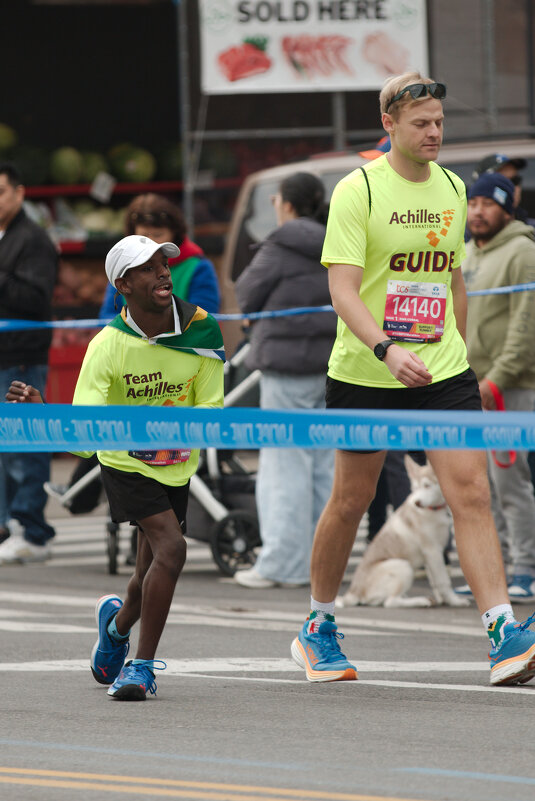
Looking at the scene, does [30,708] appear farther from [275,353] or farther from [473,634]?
[275,353]

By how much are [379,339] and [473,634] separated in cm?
250

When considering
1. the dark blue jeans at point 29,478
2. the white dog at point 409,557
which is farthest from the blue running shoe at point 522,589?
the dark blue jeans at point 29,478

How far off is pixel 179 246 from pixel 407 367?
408 centimetres

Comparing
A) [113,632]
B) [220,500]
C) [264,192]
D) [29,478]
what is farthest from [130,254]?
[264,192]

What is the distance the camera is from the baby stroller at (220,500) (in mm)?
10117

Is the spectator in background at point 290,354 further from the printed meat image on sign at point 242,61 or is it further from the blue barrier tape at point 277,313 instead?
the printed meat image on sign at point 242,61

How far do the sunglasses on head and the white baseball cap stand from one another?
3.12 feet

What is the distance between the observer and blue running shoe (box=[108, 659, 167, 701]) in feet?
19.4

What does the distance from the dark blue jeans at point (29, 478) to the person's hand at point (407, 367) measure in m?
5.16

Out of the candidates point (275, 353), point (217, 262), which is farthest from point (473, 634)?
point (217, 262)

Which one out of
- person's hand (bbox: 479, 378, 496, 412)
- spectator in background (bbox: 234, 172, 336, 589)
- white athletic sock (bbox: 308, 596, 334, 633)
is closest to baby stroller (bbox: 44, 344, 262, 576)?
spectator in background (bbox: 234, 172, 336, 589)

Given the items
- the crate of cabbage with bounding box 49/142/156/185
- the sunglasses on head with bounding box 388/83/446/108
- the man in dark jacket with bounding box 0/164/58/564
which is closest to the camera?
the sunglasses on head with bounding box 388/83/446/108

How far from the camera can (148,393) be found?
605 cm

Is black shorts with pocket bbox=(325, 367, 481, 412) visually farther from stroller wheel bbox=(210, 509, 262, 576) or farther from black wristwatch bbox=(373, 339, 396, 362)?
stroller wheel bbox=(210, 509, 262, 576)
